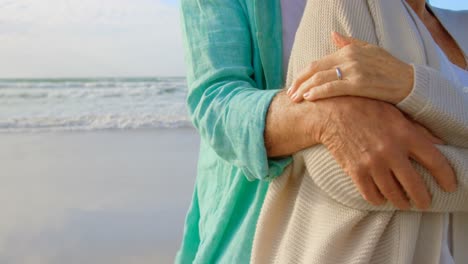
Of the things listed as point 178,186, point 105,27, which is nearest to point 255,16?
point 178,186

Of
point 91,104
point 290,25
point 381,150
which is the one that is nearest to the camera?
point 381,150

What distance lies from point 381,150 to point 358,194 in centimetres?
8

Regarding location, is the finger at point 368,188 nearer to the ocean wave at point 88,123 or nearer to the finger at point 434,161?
the finger at point 434,161

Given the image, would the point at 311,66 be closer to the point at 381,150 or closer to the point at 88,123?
the point at 381,150

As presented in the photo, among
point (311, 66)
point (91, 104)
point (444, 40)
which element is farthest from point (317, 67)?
point (91, 104)

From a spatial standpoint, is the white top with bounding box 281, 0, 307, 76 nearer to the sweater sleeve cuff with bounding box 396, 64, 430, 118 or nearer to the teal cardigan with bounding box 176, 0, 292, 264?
the teal cardigan with bounding box 176, 0, 292, 264

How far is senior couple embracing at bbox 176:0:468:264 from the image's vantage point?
808mm

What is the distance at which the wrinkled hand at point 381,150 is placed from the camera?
0.80 meters

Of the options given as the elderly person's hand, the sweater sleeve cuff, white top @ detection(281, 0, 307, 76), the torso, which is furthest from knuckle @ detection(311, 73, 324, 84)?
the torso

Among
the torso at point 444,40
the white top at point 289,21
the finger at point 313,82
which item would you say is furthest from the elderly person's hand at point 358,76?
the torso at point 444,40

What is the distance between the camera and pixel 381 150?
796mm

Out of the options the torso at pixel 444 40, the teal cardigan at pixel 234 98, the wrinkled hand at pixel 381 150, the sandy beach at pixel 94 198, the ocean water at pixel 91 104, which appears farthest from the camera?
the ocean water at pixel 91 104

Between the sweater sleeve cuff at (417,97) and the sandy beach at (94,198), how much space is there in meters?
2.65

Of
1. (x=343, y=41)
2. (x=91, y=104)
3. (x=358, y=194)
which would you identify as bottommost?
(x=91, y=104)
